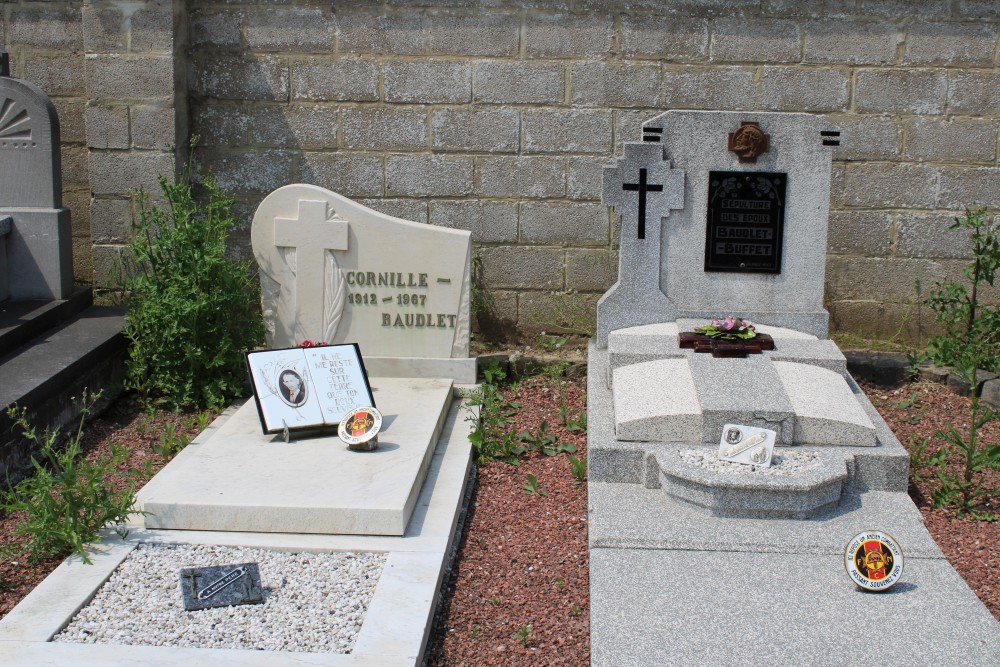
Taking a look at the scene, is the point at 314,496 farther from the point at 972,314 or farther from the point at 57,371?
the point at 972,314

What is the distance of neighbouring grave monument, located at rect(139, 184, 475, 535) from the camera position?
417 centimetres

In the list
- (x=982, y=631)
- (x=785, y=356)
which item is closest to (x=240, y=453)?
(x=785, y=356)

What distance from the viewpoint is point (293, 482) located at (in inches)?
173

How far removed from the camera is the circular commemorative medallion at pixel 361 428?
4.73 m

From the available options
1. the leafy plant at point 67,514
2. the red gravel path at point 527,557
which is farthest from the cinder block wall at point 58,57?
the leafy plant at point 67,514

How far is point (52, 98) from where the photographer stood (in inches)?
267

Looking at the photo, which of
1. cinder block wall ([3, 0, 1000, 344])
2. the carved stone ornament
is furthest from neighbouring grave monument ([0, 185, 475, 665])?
the carved stone ornament

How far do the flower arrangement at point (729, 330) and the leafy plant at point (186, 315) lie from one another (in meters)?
2.59

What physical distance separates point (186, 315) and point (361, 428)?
1480 mm

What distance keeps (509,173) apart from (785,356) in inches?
91.7

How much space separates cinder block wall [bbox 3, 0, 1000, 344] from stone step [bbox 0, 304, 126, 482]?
863mm

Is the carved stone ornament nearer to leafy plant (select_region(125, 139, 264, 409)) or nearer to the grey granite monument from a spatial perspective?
leafy plant (select_region(125, 139, 264, 409))

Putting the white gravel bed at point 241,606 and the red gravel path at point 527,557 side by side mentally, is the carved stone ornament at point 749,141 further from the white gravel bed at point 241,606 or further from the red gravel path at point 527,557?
the white gravel bed at point 241,606

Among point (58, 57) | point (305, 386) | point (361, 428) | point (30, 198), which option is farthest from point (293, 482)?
point (58, 57)
